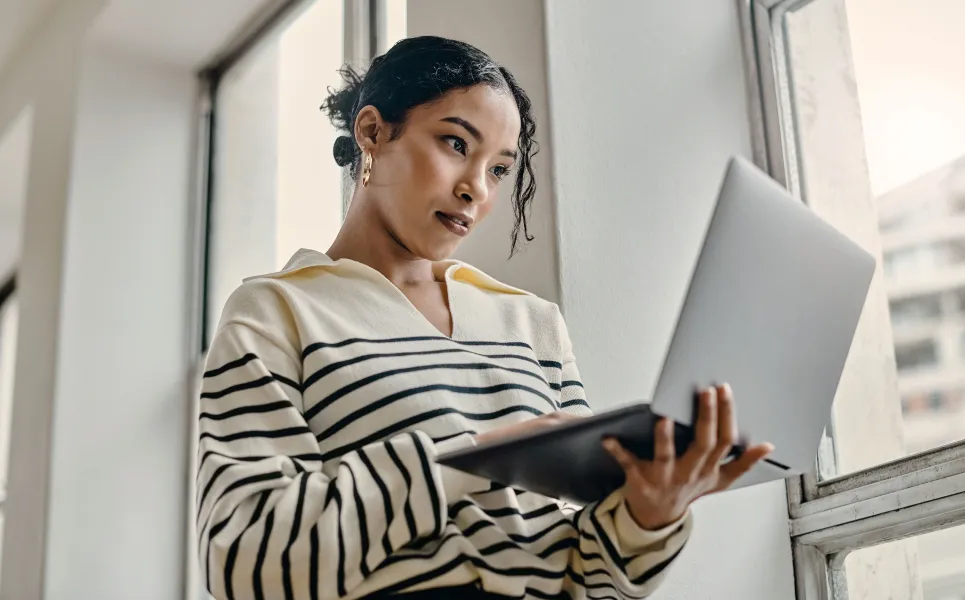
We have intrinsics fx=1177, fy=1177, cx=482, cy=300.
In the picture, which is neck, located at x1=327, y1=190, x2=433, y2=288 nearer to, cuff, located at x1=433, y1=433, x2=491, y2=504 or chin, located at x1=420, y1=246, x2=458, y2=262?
chin, located at x1=420, y1=246, x2=458, y2=262

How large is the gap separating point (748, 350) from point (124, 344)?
2074 millimetres

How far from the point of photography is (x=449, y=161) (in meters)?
1.18

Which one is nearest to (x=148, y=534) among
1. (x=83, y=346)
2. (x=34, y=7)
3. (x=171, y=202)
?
(x=83, y=346)

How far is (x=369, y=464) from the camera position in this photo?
38.2 inches

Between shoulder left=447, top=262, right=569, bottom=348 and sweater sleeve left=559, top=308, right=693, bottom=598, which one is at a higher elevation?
shoulder left=447, top=262, right=569, bottom=348

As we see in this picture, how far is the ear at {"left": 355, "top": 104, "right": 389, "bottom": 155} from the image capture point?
4.02 feet

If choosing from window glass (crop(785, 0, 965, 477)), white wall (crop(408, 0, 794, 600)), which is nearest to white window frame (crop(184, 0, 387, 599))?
white wall (crop(408, 0, 794, 600))

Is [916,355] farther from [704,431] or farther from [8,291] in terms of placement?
[8,291]

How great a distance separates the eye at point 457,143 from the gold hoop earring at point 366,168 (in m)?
0.10

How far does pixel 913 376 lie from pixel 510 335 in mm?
593

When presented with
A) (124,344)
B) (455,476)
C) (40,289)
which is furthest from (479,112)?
(40,289)

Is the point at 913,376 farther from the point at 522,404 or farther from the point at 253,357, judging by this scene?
the point at 253,357

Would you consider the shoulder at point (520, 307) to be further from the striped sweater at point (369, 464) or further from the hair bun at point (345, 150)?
the hair bun at point (345, 150)

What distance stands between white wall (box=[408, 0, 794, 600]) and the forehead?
28 centimetres
